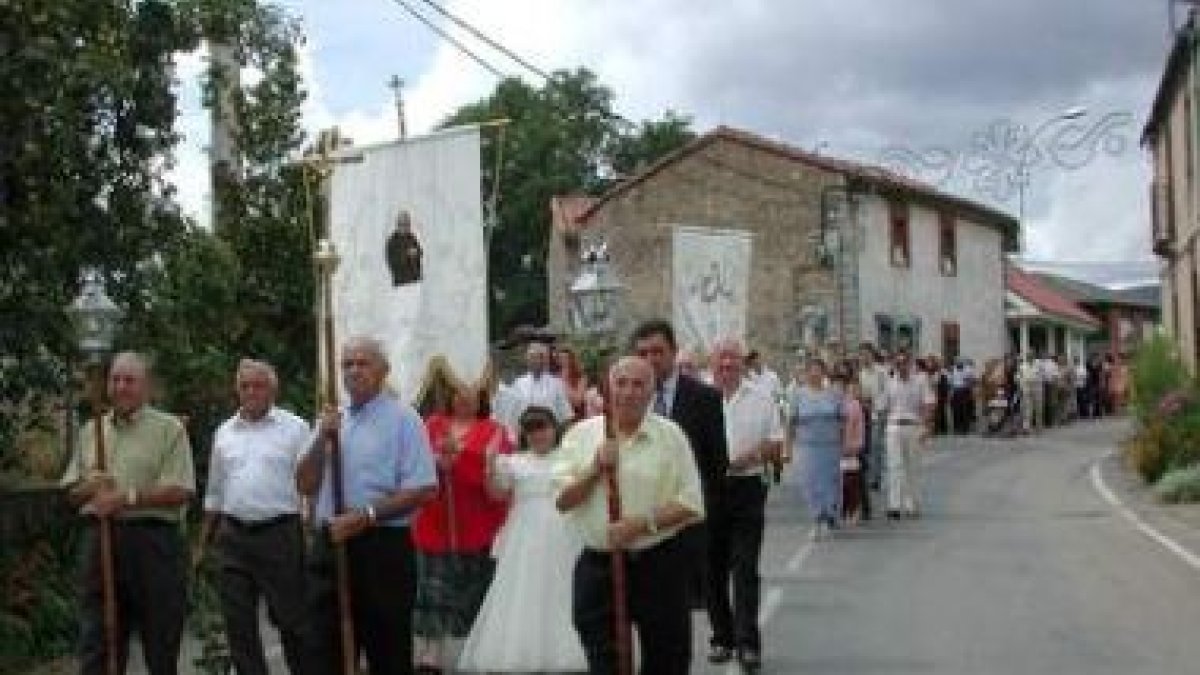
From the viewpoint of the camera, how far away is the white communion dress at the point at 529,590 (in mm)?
10750

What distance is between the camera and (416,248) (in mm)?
11758

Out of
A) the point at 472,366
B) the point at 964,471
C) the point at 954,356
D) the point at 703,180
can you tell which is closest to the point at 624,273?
the point at 703,180

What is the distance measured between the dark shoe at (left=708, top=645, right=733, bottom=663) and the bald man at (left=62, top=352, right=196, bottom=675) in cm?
307

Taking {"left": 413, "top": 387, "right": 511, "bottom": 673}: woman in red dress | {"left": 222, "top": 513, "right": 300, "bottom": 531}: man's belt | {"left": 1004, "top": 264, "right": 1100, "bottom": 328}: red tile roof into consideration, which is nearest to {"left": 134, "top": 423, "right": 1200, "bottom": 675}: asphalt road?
{"left": 413, "top": 387, "right": 511, "bottom": 673}: woman in red dress

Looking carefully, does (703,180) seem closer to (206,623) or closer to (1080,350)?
(1080,350)

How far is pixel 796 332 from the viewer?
4709 cm

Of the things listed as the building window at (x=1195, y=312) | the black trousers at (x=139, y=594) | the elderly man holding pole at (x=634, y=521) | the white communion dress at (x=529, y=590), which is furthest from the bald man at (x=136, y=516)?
the building window at (x=1195, y=312)

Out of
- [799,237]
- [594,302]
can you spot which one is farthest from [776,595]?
[799,237]

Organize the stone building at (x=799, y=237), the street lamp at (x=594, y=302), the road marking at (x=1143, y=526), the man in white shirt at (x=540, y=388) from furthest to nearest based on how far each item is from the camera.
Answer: the stone building at (x=799, y=237)
the street lamp at (x=594, y=302)
the road marking at (x=1143, y=526)
the man in white shirt at (x=540, y=388)

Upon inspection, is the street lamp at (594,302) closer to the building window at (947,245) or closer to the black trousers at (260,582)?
the black trousers at (260,582)

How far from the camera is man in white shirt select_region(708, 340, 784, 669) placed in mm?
10734

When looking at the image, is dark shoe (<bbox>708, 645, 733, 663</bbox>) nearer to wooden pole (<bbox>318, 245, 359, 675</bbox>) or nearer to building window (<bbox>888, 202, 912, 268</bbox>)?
wooden pole (<bbox>318, 245, 359, 675</bbox>)

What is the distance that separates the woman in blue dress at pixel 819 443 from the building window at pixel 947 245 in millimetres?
32936

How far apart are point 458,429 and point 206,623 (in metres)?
1.80
